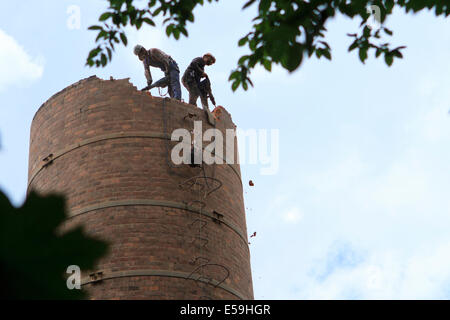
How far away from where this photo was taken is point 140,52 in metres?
14.3

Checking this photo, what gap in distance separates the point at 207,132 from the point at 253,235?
2.47 metres

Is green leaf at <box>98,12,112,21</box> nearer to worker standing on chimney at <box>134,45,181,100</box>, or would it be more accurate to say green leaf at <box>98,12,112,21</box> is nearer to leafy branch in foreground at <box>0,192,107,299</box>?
leafy branch in foreground at <box>0,192,107,299</box>

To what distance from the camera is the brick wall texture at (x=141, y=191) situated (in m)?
10.4

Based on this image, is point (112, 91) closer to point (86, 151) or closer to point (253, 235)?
point (86, 151)

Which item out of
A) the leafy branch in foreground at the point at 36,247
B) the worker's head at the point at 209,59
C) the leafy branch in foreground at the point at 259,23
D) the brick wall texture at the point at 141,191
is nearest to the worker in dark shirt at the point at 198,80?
the worker's head at the point at 209,59

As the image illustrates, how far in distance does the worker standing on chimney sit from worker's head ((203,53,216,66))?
0.68 meters

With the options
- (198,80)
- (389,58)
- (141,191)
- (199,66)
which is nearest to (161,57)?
(199,66)

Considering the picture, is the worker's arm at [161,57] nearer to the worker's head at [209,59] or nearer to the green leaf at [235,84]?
the worker's head at [209,59]

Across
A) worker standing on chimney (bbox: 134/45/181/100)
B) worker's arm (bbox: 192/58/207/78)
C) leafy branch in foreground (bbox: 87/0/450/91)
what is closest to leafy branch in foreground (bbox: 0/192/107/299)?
leafy branch in foreground (bbox: 87/0/450/91)

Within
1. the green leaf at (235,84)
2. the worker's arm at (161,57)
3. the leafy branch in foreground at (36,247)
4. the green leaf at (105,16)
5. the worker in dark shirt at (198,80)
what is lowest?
the leafy branch in foreground at (36,247)

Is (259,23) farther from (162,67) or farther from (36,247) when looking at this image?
(162,67)

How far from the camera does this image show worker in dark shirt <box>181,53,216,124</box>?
14.0 metres

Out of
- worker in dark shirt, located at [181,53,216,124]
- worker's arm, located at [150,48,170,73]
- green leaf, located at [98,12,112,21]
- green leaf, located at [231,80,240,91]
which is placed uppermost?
worker's arm, located at [150,48,170,73]

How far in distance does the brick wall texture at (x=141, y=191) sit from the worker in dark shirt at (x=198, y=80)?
101 centimetres
